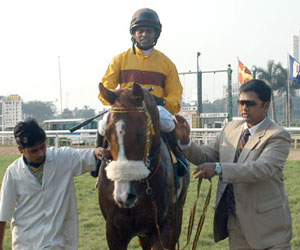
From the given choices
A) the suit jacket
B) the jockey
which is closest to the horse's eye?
the suit jacket

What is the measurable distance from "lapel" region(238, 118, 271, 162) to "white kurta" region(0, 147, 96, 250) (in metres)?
1.37

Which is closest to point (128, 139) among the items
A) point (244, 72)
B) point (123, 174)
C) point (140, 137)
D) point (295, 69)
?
point (140, 137)

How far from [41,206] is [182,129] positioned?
1317mm

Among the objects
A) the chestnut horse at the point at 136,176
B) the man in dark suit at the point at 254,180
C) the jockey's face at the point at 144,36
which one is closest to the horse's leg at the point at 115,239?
the chestnut horse at the point at 136,176

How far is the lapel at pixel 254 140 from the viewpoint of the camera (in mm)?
3527

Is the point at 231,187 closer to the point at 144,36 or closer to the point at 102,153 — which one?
the point at 102,153

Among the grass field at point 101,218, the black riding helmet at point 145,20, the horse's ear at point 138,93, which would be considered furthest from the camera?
the grass field at point 101,218

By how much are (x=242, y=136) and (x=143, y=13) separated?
1.56 meters

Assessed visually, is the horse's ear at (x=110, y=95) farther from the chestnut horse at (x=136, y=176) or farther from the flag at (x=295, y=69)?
the flag at (x=295, y=69)

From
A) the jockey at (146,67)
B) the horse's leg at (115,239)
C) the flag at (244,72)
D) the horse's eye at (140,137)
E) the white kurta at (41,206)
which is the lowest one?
the horse's leg at (115,239)

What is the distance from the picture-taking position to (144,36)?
437cm

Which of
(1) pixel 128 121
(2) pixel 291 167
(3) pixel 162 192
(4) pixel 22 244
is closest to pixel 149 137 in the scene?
(1) pixel 128 121

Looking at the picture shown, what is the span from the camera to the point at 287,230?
346 cm

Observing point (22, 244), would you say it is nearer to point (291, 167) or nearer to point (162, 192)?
point (162, 192)
